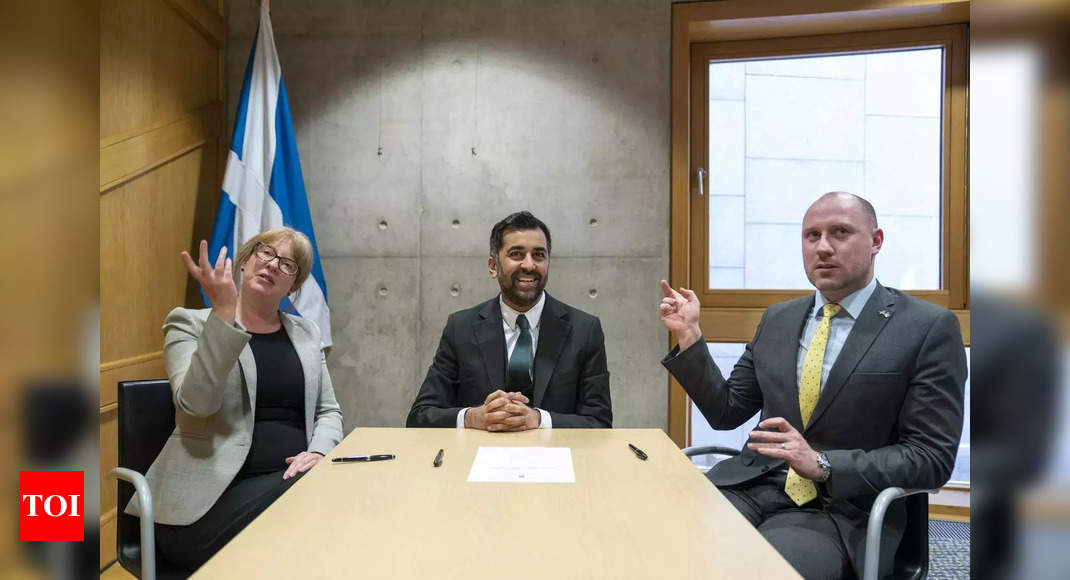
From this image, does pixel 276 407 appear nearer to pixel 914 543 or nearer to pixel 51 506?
pixel 51 506

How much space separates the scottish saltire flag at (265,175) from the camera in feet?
10.7

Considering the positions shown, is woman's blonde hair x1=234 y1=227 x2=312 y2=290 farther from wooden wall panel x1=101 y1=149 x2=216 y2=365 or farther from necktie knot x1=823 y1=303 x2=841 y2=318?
necktie knot x1=823 y1=303 x2=841 y2=318

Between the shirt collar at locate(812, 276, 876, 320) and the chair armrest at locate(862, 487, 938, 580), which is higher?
the shirt collar at locate(812, 276, 876, 320)

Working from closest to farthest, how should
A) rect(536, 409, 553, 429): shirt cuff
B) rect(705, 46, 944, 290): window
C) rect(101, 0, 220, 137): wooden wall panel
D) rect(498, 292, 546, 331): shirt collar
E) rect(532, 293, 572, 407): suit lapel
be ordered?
rect(536, 409, 553, 429): shirt cuff < rect(532, 293, 572, 407): suit lapel < rect(498, 292, 546, 331): shirt collar < rect(101, 0, 220, 137): wooden wall panel < rect(705, 46, 944, 290): window

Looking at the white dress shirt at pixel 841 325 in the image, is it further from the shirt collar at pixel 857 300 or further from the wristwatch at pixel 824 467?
the wristwatch at pixel 824 467

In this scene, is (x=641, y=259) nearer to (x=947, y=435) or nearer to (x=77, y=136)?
(x=947, y=435)

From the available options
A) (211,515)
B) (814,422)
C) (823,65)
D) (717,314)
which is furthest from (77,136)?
(823,65)

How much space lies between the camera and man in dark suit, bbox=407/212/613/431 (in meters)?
2.40

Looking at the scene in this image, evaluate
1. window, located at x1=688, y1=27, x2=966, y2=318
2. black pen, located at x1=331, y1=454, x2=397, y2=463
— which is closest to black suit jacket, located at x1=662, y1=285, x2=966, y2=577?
black pen, located at x1=331, y1=454, x2=397, y2=463

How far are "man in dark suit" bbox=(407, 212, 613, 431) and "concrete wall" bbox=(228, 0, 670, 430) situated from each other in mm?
1053

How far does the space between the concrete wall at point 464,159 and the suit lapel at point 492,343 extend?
1.11 meters

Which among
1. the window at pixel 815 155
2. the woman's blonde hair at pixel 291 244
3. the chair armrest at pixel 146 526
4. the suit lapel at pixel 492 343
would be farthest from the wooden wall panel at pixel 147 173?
the window at pixel 815 155

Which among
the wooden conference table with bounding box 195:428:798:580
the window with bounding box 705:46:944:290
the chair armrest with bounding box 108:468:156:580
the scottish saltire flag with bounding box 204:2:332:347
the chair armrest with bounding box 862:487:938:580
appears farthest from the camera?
the window with bounding box 705:46:944:290

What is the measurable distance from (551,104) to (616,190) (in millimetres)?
571
